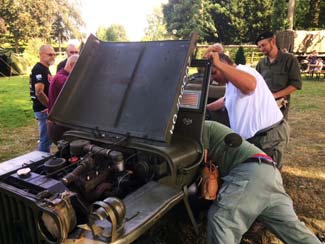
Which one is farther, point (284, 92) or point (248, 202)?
point (284, 92)

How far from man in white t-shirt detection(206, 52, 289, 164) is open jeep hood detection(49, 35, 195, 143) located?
0.43 meters

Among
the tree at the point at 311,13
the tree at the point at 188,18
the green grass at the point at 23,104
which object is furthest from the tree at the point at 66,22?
the green grass at the point at 23,104

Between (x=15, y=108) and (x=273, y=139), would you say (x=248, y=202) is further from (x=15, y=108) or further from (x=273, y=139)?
(x=15, y=108)

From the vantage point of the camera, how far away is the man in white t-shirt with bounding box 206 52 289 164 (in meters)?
2.90

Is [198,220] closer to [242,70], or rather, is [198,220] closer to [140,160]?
[140,160]

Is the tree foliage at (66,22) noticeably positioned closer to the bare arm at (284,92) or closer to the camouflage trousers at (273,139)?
the bare arm at (284,92)

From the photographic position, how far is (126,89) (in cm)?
284

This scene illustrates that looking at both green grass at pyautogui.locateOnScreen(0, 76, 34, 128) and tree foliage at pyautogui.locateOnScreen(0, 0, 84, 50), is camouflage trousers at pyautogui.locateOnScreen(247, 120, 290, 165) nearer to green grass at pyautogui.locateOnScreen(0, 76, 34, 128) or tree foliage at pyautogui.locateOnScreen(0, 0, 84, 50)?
green grass at pyautogui.locateOnScreen(0, 76, 34, 128)

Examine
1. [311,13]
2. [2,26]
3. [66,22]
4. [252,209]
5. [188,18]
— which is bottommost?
[252,209]

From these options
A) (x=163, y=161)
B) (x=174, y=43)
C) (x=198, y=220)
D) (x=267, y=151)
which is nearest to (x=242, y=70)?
(x=174, y=43)

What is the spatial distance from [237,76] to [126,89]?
94 cm

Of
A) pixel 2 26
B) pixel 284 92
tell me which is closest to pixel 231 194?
pixel 284 92

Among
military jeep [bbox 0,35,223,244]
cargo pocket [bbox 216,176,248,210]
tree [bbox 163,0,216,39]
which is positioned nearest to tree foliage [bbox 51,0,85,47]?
tree [bbox 163,0,216,39]

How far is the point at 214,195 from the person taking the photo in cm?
266
